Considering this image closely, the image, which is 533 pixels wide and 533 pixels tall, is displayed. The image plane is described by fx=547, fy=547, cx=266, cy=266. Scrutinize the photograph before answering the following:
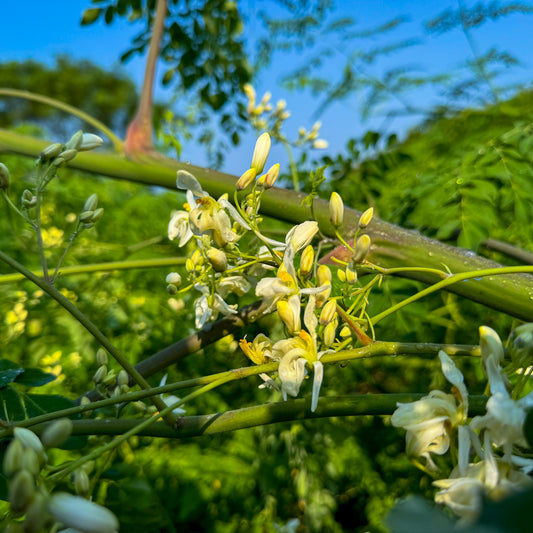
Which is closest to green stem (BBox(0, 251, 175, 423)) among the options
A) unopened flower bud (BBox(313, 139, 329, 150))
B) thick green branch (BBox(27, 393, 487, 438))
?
thick green branch (BBox(27, 393, 487, 438))

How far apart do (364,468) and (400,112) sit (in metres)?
1.26

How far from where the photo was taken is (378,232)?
858 millimetres

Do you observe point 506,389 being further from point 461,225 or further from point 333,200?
point 461,225

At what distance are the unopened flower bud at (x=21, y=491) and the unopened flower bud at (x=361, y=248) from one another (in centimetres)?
38

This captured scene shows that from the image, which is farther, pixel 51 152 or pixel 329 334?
pixel 51 152

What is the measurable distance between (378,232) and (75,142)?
1.51 feet

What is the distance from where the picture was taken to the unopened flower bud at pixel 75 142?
68cm

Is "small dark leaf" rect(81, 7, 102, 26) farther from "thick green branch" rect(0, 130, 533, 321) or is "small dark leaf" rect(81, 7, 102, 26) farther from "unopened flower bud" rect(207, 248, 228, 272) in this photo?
"unopened flower bud" rect(207, 248, 228, 272)

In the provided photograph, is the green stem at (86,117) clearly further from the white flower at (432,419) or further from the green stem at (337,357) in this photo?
the white flower at (432,419)

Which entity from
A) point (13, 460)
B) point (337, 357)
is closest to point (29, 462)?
point (13, 460)

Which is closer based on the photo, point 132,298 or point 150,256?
point 150,256

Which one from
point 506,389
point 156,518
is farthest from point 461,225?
point 156,518

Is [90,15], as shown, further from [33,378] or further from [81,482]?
[81,482]

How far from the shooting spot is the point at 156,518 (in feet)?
3.32
